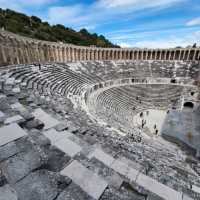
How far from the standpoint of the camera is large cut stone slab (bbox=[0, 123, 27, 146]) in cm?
298

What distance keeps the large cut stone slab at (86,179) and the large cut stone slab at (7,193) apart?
0.82m

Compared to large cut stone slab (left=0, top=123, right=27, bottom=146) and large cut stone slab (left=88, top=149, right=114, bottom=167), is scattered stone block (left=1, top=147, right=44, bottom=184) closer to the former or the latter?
large cut stone slab (left=0, top=123, right=27, bottom=146)

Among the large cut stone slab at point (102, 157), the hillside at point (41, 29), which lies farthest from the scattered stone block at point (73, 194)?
the hillside at point (41, 29)

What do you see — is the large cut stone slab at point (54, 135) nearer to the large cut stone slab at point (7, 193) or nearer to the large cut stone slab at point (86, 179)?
the large cut stone slab at point (86, 179)

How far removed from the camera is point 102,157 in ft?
11.4

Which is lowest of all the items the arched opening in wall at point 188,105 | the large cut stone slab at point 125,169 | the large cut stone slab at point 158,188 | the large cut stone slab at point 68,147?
the arched opening in wall at point 188,105

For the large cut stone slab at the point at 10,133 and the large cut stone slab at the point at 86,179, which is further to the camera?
the large cut stone slab at the point at 10,133

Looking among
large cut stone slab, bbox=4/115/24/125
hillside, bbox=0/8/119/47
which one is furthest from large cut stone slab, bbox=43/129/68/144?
hillside, bbox=0/8/119/47

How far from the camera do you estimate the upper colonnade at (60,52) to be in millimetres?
14812

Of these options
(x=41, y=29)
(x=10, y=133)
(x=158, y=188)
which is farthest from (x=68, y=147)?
(x=41, y=29)

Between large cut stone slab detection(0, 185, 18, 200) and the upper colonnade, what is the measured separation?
1466 centimetres

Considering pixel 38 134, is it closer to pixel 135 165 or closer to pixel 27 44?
pixel 135 165

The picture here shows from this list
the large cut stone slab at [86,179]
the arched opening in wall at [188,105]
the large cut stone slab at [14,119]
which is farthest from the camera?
the arched opening in wall at [188,105]

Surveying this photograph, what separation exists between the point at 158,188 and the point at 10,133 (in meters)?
3.56
